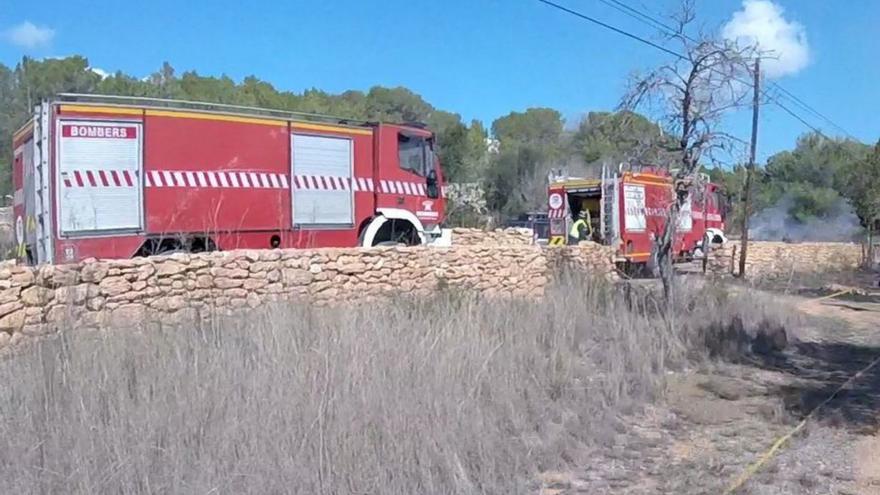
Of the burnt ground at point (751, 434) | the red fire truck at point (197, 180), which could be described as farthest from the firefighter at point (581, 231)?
the burnt ground at point (751, 434)

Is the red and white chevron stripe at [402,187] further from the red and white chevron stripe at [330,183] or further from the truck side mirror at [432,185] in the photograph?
the red and white chevron stripe at [330,183]

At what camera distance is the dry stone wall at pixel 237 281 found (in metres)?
7.42

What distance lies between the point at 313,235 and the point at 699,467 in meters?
9.65

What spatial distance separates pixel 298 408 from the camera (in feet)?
17.7

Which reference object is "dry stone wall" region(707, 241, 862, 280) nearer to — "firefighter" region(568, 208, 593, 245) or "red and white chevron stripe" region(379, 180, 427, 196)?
"firefighter" region(568, 208, 593, 245)

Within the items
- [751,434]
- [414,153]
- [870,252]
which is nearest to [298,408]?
[751,434]

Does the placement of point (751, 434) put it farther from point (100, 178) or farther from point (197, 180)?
point (100, 178)

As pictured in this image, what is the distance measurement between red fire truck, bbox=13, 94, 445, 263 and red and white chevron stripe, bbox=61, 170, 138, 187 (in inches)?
0.6

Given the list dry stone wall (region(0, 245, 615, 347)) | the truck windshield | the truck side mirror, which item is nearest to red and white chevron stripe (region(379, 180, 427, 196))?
the truck side mirror

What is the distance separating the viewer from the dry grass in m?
4.65

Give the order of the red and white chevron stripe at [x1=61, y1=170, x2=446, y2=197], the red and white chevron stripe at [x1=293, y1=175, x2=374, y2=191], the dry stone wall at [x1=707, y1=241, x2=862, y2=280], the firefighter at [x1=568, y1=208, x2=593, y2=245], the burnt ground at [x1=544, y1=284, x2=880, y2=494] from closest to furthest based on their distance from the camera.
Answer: the burnt ground at [x1=544, y1=284, x2=880, y2=494] < the red and white chevron stripe at [x1=61, y1=170, x2=446, y2=197] < the red and white chevron stripe at [x1=293, y1=175, x2=374, y2=191] < the firefighter at [x1=568, y1=208, x2=593, y2=245] < the dry stone wall at [x1=707, y1=241, x2=862, y2=280]

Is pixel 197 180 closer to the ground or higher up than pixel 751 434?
higher up

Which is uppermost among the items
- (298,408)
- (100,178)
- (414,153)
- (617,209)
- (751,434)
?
(414,153)

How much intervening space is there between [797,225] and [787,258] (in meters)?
23.4
